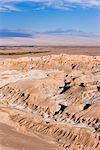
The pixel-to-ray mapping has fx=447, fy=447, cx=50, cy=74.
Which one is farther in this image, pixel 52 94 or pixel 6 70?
pixel 6 70

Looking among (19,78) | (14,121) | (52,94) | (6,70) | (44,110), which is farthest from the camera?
(6,70)

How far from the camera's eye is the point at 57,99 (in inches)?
835

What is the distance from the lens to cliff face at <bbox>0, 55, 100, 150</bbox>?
54.4 feet

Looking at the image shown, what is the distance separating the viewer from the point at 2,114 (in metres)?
20.0

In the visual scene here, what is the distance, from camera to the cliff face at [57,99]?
1659 centimetres

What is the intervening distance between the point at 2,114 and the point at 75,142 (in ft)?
17.1

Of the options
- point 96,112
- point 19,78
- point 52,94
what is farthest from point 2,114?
point 19,78

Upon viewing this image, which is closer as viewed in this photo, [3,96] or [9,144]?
[9,144]

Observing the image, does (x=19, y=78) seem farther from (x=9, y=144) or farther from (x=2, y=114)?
(x=9, y=144)

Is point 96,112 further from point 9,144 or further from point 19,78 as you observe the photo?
point 19,78

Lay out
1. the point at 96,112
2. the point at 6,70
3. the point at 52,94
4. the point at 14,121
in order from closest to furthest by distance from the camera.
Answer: the point at 96,112 < the point at 14,121 < the point at 52,94 < the point at 6,70

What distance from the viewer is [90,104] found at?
1908 centimetres

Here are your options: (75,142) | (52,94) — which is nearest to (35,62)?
(52,94)

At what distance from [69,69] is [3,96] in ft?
18.5
